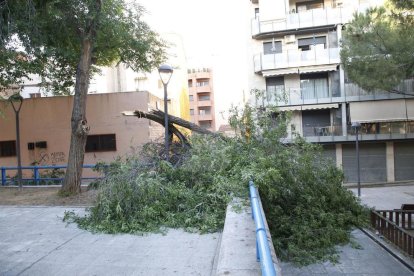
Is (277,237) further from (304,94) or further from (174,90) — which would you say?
(174,90)

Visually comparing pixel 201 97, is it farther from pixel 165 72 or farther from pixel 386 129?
pixel 165 72

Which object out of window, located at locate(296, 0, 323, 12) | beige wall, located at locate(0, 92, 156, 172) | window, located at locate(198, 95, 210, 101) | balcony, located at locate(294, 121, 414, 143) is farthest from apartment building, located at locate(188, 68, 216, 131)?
beige wall, located at locate(0, 92, 156, 172)

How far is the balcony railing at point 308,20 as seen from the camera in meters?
23.8

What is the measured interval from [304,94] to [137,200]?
65.2 ft

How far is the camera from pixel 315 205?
7895 mm

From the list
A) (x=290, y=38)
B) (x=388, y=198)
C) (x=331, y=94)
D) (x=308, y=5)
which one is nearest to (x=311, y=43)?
(x=290, y=38)

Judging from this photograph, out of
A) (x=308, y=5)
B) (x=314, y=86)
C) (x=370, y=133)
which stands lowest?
(x=370, y=133)

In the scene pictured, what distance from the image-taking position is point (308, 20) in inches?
955

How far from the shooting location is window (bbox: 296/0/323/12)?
25.4m

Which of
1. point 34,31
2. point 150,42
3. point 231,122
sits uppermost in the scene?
point 150,42

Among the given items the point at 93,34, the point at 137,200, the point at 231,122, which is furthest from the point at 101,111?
the point at 137,200

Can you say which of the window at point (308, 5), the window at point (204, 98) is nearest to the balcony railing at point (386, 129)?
the window at point (308, 5)

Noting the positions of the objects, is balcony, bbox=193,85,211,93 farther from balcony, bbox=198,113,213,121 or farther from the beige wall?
the beige wall

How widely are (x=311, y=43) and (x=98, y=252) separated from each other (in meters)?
23.2
